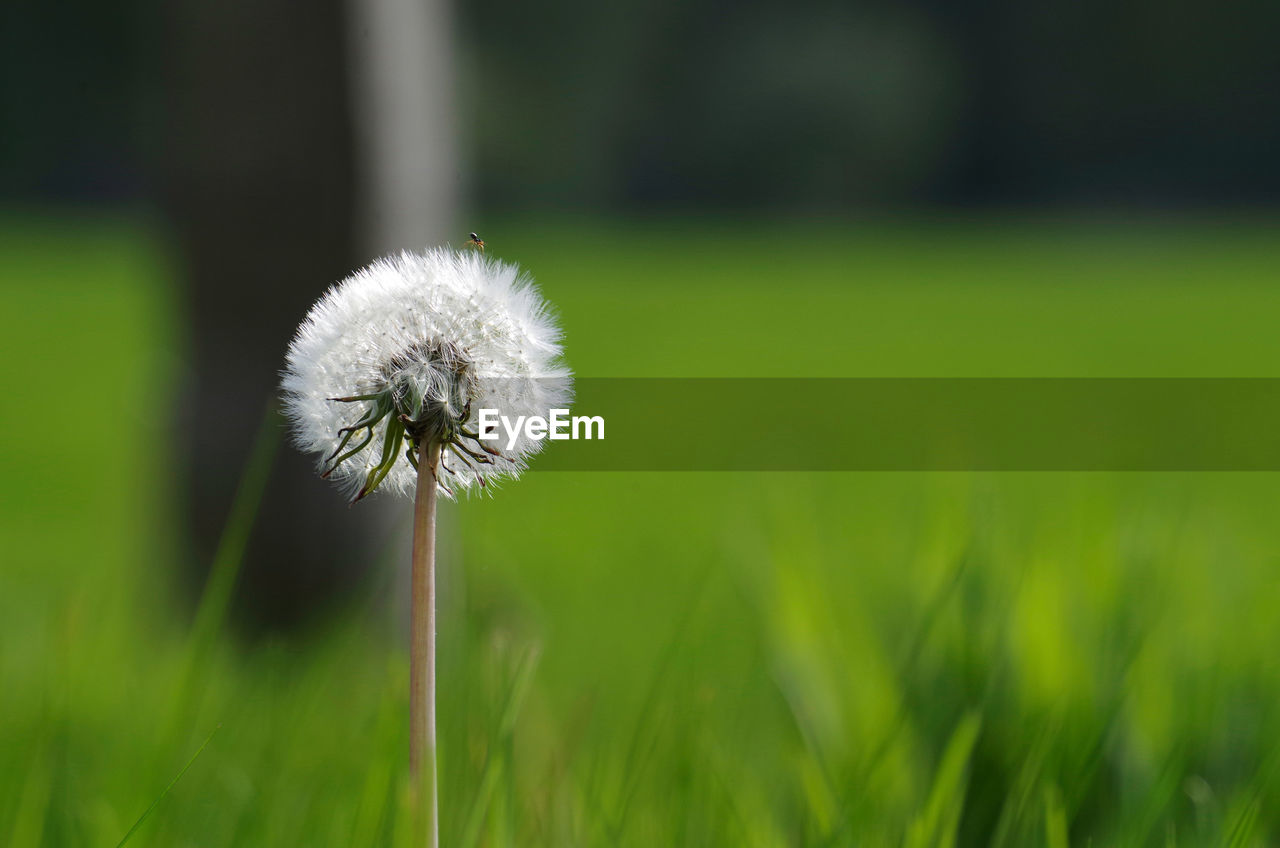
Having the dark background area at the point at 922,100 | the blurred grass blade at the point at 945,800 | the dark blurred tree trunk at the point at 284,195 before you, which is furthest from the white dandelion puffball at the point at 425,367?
the dark background area at the point at 922,100

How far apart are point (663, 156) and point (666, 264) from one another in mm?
5182

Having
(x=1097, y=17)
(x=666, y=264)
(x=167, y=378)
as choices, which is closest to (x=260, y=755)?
(x=167, y=378)

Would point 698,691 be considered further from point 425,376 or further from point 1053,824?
point 425,376

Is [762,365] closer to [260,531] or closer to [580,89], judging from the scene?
[260,531]

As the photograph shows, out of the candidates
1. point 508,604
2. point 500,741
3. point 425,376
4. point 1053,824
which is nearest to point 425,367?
point 425,376

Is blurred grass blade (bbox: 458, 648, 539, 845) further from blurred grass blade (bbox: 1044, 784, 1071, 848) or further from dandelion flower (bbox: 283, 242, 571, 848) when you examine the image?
blurred grass blade (bbox: 1044, 784, 1071, 848)

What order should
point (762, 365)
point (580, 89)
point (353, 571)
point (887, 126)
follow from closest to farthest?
point (353, 571), point (762, 365), point (580, 89), point (887, 126)

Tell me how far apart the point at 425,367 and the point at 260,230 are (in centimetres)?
122

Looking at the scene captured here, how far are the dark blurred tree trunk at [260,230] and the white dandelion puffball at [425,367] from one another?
1106mm

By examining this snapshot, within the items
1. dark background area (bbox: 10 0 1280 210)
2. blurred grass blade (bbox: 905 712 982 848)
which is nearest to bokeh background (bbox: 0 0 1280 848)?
blurred grass blade (bbox: 905 712 982 848)

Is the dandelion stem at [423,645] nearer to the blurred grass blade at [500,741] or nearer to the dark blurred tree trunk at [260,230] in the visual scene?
the blurred grass blade at [500,741]

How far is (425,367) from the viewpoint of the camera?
411mm

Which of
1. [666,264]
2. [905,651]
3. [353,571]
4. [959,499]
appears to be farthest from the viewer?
[666,264]

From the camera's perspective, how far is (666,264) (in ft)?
40.8
